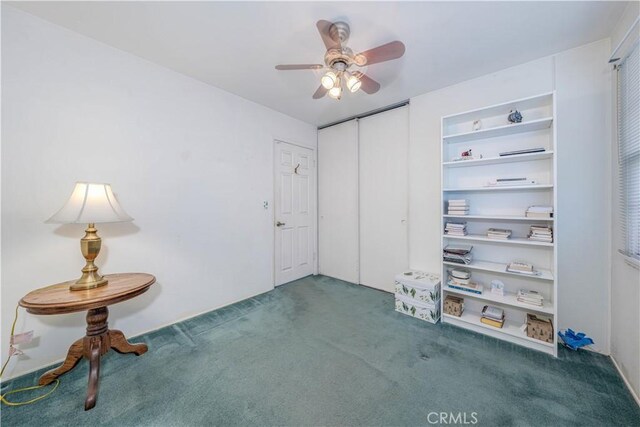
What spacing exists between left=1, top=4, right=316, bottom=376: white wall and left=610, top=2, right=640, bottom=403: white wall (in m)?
3.25

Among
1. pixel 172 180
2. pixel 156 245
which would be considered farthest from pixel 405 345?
pixel 172 180

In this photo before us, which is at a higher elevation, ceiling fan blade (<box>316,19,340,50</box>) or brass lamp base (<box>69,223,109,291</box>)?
ceiling fan blade (<box>316,19,340,50</box>)

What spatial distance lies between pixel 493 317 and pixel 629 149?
1.59 metres

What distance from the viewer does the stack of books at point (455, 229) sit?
2.36 meters

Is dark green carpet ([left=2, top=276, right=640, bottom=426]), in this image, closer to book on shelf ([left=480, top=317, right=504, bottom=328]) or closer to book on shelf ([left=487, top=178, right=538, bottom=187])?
book on shelf ([left=480, top=317, right=504, bottom=328])

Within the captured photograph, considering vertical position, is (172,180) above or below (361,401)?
above

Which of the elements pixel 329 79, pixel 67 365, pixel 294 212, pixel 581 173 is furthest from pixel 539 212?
pixel 67 365

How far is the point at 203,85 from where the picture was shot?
2.62 metres

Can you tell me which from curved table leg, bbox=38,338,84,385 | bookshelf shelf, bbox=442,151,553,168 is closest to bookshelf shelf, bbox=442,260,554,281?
bookshelf shelf, bbox=442,151,553,168

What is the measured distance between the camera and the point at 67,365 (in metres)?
1.67

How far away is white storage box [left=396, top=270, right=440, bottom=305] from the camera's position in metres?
2.44

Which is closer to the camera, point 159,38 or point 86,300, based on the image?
point 86,300

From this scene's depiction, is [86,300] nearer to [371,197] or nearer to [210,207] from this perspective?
[210,207]

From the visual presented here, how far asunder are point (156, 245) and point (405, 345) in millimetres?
2463
